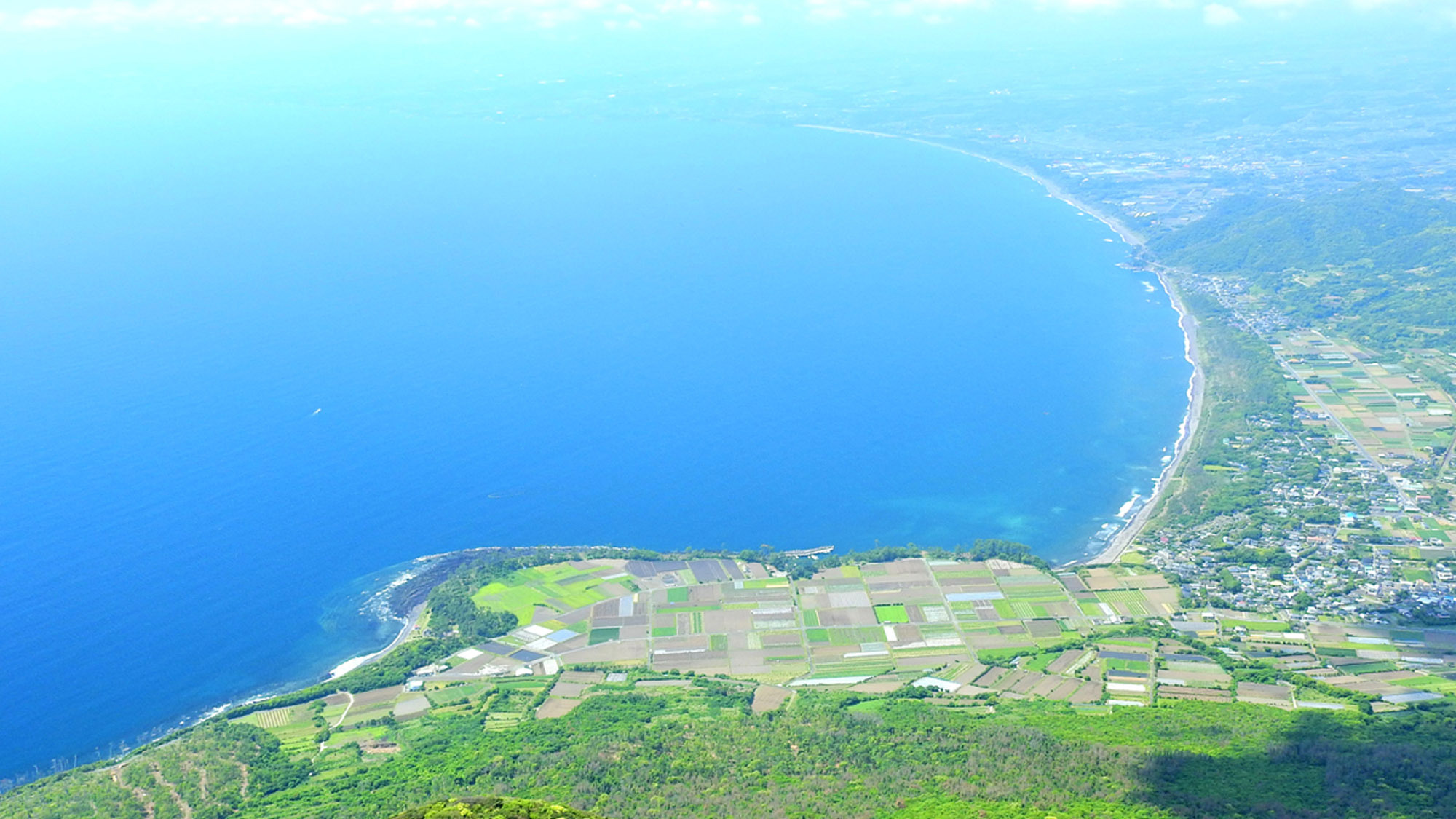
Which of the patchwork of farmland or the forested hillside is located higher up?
the forested hillside

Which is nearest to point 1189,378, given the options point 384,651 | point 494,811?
point 384,651

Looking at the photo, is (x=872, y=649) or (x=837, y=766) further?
(x=872, y=649)

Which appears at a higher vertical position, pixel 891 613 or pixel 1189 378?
pixel 1189 378

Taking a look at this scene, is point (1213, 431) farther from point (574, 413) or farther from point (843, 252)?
point (843, 252)

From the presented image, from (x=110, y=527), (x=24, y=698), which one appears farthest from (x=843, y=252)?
(x=24, y=698)

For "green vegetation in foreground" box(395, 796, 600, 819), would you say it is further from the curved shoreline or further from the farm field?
the curved shoreline

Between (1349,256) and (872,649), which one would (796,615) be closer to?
(872,649)

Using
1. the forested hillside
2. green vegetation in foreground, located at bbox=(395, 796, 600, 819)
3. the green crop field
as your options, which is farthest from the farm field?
the forested hillside
